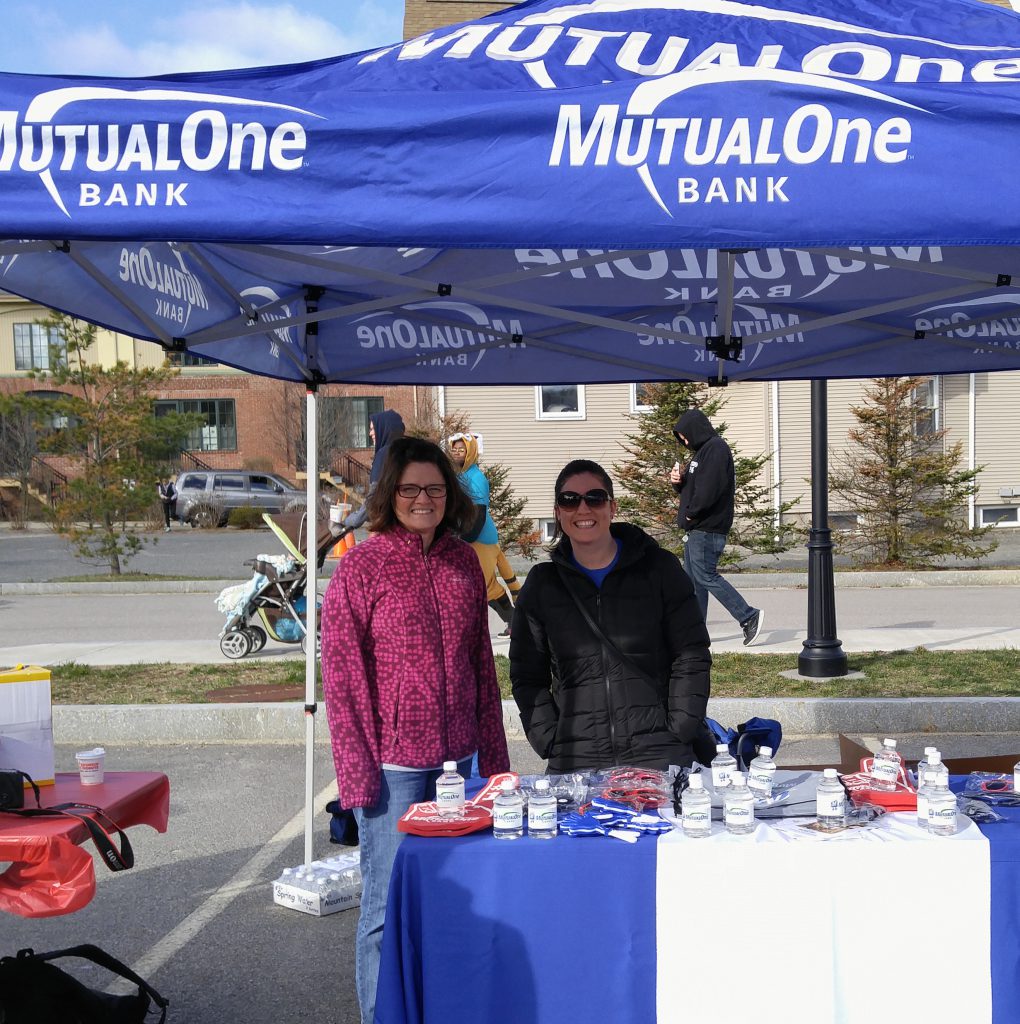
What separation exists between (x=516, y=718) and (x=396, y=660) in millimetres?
4767

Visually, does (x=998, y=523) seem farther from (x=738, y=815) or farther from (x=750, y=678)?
(x=738, y=815)

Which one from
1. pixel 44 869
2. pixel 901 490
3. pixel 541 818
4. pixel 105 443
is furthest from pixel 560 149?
pixel 105 443

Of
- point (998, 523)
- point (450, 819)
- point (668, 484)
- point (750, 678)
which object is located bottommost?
point (750, 678)

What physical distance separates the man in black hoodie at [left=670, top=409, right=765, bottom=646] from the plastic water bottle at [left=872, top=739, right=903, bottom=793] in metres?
6.56

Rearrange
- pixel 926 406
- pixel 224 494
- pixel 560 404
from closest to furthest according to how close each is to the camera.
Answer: pixel 926 406 → pixel 560 404 → pixel 224 494

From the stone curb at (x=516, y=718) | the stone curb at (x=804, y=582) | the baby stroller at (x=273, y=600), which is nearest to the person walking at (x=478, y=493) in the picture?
the stone curb at (x=516, y=718)

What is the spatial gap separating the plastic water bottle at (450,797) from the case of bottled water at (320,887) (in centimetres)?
191

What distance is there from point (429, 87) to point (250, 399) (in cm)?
4349

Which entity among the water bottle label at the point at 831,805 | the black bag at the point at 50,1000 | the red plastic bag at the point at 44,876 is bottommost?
the black bag at the point at 50,1000

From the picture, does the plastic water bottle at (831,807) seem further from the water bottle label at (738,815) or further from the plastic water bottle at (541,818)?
the plastic water bottle at (541,818)

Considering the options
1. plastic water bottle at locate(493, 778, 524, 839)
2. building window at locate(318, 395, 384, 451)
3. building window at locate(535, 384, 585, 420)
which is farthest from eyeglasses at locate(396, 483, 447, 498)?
building window at locate(318, 395, 384, 451)

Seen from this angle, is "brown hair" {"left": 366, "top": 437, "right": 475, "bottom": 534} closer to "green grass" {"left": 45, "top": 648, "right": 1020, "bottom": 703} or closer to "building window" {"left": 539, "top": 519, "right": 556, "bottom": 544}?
"green grass" {"left": 45, "top": 648, "right": 1020, "bottom": 703}

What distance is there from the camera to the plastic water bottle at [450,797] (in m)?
3.42

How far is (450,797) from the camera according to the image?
11.3ft
